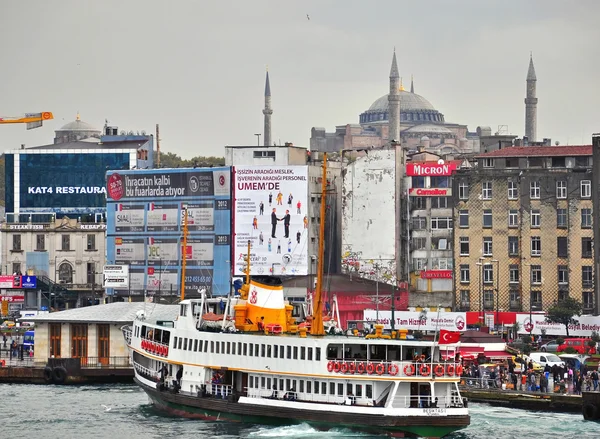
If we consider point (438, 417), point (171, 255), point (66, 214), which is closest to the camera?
point (438, 417)

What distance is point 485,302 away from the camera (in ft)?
332

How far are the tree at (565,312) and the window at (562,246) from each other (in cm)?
476

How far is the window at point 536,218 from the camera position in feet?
331

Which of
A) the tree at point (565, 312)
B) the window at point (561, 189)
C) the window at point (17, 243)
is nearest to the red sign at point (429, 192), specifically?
the window at point (561, 189)

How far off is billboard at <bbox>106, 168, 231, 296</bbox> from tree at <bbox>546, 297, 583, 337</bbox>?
29.9m

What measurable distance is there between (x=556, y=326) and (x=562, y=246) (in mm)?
10675

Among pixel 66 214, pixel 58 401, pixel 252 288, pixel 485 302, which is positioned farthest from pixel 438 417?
pixel 66 214

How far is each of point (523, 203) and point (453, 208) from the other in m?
4.87

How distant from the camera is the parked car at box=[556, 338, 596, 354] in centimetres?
8231

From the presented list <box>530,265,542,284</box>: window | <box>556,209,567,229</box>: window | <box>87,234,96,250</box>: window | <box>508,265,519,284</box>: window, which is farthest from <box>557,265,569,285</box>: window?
<box>87,234,96,250</box>: window

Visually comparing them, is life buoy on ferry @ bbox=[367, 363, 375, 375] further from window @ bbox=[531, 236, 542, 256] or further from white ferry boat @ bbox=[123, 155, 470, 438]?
window @ bbox=[531, 236, 542, 256]

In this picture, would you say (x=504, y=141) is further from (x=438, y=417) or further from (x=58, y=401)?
(x=438, y=417)

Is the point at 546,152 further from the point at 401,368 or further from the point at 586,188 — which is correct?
the point at 401,368

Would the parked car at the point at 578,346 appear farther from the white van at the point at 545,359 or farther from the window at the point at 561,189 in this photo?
the window at the point at 561,189
